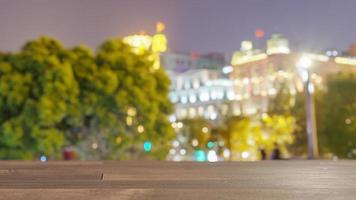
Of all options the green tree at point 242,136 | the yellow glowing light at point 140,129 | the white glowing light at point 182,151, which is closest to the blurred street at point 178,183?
the yellow glowing light at point 140,129

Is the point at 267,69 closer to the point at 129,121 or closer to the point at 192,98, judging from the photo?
the point at 192,98

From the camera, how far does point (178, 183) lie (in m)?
7.23

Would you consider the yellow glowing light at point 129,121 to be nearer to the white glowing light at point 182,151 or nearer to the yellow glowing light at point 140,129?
the yellow glowing light at point 140,129

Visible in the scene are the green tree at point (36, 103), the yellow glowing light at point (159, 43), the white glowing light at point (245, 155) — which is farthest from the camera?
the yellow glowing light at point (159, 43)

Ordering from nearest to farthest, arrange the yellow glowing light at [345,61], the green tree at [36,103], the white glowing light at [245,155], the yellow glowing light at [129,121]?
the green tree at [36,103], the yellow glowing light at [129,121], the white glowing light at [245,155], the yellow glowing light at [345,61]

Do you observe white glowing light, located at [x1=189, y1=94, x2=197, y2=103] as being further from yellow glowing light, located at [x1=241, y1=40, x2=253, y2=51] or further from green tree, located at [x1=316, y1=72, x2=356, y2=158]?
green tree, located at [x1=316, y1=72, x2=356, y2=158]

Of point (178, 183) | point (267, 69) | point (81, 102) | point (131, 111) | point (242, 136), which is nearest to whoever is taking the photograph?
point (178, 183)

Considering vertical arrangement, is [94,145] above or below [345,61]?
below

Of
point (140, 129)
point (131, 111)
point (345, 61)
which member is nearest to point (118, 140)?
point (140, 129)

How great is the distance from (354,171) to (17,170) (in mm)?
5060

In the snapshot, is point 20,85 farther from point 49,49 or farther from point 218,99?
point 218,99

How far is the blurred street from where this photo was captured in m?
5.98

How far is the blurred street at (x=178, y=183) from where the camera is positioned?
235 inches

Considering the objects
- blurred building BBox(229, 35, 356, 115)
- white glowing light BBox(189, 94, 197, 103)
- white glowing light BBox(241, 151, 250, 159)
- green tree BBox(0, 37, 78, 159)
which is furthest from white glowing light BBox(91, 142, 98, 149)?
white glowing light BBox(189, 94, 197, 103)
